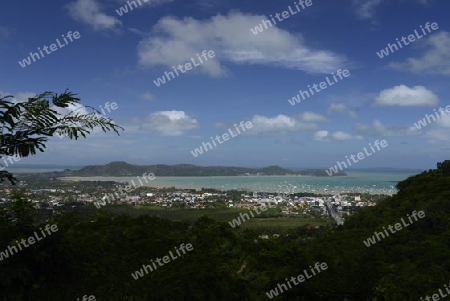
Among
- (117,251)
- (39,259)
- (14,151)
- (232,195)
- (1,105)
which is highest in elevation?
(1,105)

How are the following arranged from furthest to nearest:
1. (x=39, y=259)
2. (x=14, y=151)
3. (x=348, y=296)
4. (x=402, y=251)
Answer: (x=402, y=251) < (x=348, y=296) < (x=39, y=259) < (x=14, y=151)

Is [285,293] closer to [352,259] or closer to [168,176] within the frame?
[352,259]

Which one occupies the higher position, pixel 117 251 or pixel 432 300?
pixel 117 251

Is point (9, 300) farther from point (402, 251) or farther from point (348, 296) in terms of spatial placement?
point (402, 251)

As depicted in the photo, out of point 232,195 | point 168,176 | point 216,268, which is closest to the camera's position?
point 216,268

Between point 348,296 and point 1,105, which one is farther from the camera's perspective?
point 348,296

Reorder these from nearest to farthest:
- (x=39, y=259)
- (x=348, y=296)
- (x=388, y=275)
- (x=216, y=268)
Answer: (x=39, y=259) < (x=216, y=268) < (x=348, y=296) < (x=388, y=275)

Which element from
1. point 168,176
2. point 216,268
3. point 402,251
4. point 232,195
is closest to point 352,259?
point 216,268

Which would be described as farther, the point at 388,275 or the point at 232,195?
the point at 232,195

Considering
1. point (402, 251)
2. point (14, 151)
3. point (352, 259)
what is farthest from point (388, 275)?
point (14, 151)
